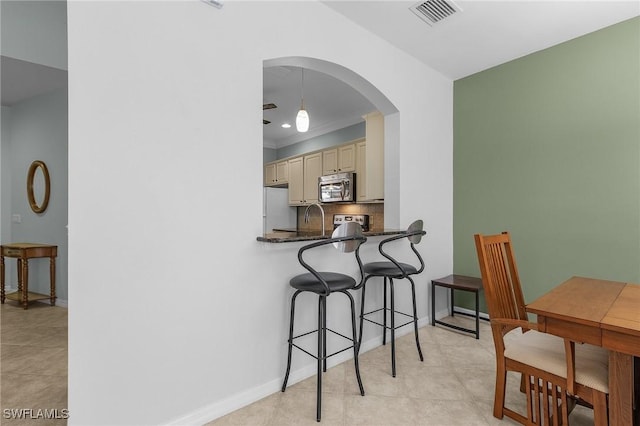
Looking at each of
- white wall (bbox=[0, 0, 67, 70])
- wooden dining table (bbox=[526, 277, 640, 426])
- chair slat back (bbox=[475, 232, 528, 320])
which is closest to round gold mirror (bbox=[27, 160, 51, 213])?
white wall (bbox=[0, 0, 67, 70])

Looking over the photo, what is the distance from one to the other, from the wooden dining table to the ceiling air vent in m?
2.21

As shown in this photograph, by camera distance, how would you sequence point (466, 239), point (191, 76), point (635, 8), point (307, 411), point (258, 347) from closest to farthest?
point (191, 76)
point (307, 411)
point (258, 347)
point (635, 8)
point (466, 239)

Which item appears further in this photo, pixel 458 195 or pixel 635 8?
pixel 458 195

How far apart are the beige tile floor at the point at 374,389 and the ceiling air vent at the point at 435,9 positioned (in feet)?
8.96

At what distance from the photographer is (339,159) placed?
5020 millimetres

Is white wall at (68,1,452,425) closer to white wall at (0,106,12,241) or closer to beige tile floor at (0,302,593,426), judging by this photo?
beige tile floor at (0,302,593,426)

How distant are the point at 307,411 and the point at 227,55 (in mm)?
2167

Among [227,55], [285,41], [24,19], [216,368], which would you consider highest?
[24,19]

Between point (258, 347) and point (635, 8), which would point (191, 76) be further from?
point (635, 8)

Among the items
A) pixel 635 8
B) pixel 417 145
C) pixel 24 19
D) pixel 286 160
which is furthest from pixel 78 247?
pixel 286 160

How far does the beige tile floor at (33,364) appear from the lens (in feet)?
6.53

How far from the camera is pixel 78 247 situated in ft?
4.92

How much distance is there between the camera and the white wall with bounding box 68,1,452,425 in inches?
60.2

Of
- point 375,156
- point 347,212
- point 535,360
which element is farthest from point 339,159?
point 535,360
